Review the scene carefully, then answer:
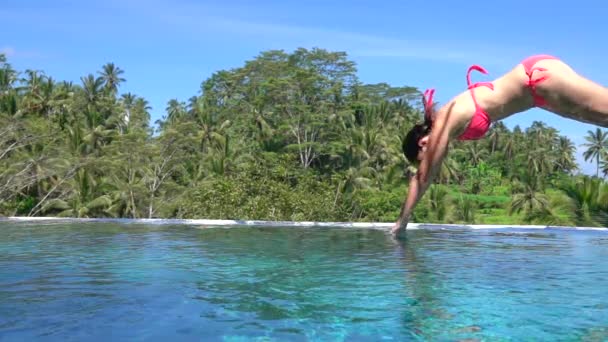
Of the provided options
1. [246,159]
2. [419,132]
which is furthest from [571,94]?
[246,159]

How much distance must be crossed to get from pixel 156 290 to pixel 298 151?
30.9 metres

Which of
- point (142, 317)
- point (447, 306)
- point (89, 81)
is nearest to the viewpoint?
point (142, 317)

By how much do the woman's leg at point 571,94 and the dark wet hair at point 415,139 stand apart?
78cm

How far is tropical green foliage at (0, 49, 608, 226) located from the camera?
2138 cm

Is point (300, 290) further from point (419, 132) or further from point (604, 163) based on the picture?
point (604, 163)

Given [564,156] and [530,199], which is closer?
[530,199]

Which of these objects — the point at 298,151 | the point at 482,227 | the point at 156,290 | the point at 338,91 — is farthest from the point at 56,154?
the point at 156,290

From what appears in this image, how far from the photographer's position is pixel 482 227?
9281 millimetres

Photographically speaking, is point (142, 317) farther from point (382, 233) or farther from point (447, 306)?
point (382, 233)

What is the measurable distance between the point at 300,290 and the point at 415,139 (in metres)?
1.22

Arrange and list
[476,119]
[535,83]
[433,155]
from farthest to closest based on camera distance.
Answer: [433,155] → [476,119] → [535,83]

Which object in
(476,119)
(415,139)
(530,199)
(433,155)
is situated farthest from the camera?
(530,199)

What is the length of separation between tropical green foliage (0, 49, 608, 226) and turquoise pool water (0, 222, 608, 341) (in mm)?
11344

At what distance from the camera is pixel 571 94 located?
2.93 m
